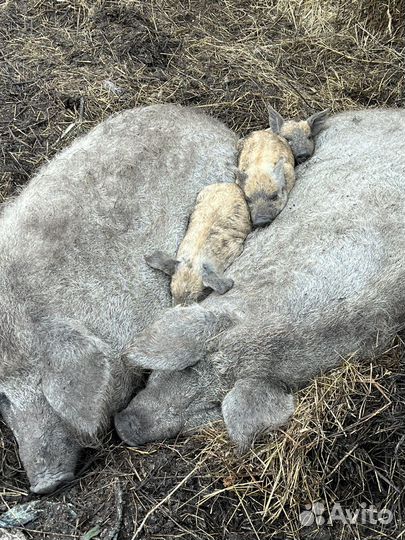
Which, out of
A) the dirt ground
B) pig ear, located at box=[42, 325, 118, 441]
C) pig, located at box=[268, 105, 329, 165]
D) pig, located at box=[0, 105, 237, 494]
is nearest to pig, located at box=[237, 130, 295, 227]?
pig, located at box=[268, 105, 329, 165]

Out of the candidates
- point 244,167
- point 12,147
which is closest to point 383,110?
point 244,167

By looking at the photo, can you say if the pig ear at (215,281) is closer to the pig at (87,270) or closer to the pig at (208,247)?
the pig at (208,247)

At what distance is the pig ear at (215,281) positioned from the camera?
15.3 feet

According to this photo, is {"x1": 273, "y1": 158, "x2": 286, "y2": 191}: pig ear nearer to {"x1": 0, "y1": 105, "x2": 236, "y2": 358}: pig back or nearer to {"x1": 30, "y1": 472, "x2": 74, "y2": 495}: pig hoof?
{"x1": 0, "y1": 105, "x2": 236, "y2": 358}: pig back

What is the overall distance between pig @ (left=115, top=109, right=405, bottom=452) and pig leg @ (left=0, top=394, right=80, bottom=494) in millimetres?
335

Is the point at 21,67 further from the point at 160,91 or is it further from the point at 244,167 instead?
the point at 244,167

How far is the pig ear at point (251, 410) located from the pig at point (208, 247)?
2.36 feet

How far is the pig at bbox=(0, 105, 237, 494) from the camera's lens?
4410 mm

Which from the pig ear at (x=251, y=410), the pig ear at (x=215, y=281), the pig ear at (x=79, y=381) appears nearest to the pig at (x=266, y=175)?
the pig ear at (x=215, y=281)

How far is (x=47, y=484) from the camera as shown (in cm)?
433

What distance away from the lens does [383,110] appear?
5.80m

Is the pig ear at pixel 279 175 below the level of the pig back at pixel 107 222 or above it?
below

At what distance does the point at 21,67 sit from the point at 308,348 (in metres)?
3.97

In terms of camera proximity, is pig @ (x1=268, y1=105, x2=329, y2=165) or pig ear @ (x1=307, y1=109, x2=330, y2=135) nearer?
pig @ (x1=268, y1=105, x2=329, y2=165)
